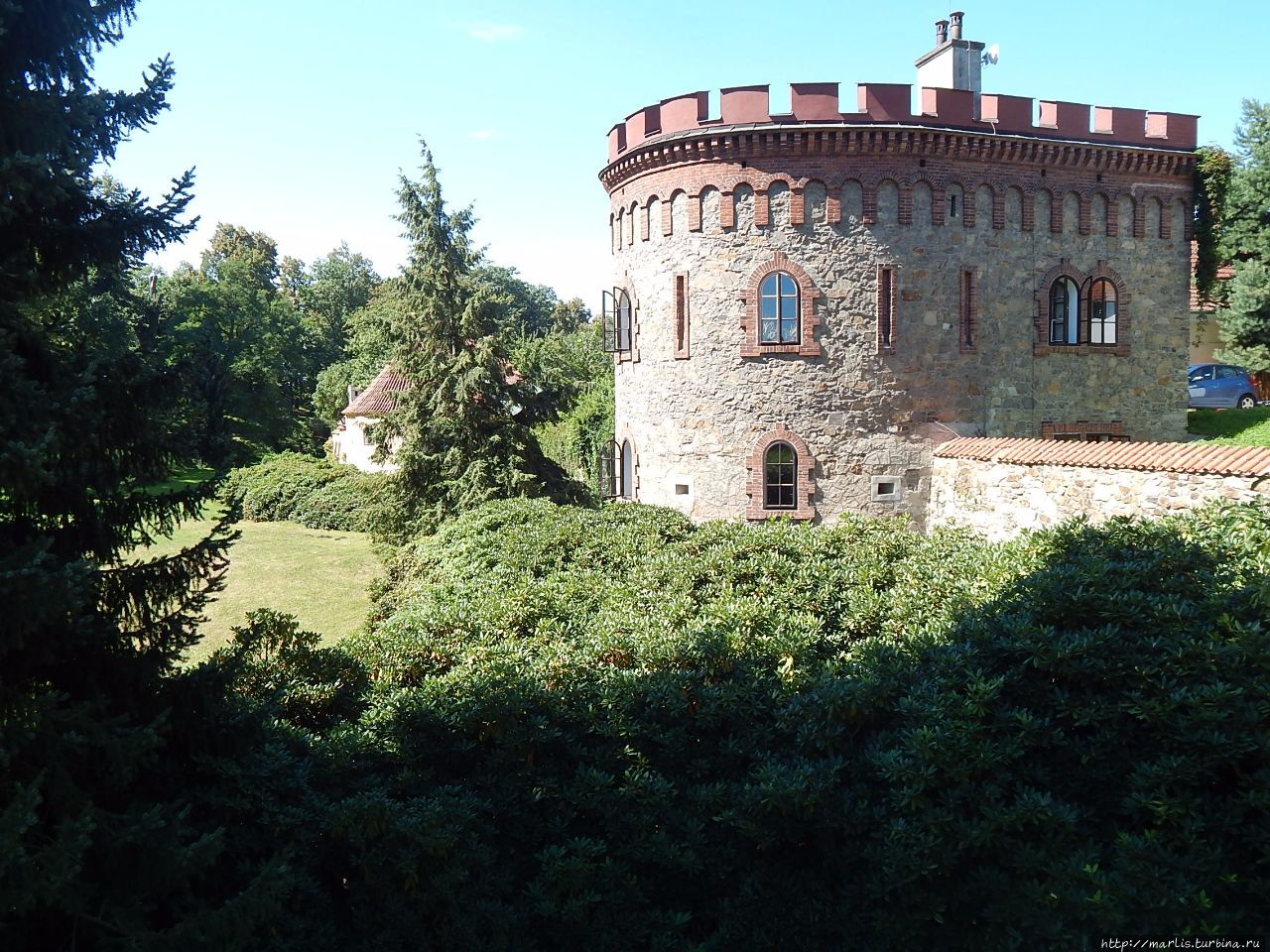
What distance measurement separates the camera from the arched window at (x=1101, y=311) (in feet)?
63.9

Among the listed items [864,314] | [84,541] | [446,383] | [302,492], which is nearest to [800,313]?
[864,314]

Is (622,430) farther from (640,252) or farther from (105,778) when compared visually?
(105,778)

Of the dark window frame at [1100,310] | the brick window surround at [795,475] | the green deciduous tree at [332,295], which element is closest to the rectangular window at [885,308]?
the brick window surround at [795,475]

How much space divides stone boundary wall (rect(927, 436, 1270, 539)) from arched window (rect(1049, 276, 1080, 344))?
436 cm

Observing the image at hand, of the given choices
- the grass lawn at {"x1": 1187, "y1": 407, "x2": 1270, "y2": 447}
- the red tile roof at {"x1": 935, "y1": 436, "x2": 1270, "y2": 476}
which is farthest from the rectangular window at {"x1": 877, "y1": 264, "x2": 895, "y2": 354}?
the grass lawn at {"x1": 1187, "y1": 407, "x2": 1270, "y2": 447}

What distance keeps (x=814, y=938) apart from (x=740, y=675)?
2.13 metres

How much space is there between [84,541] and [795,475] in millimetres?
14671

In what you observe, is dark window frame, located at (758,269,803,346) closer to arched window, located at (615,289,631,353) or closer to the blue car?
arched window, located at (615,289,631,353)

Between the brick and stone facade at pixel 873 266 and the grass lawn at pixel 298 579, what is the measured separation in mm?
8265

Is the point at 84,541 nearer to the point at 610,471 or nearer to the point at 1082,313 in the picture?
the point at 610,471

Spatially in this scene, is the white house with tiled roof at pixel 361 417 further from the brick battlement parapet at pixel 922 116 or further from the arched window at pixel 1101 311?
the arched window at pixel 1101 311

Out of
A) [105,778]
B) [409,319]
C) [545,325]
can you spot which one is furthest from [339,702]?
[545,325]

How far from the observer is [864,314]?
59.0ft

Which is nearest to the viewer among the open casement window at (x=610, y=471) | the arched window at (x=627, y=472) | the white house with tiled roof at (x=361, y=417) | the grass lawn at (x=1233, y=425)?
the grass lawn at (x=1233, y=425)
